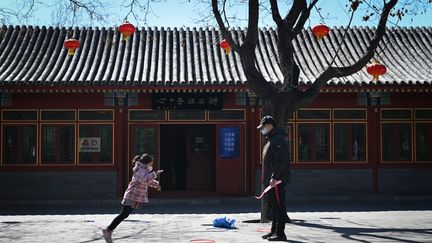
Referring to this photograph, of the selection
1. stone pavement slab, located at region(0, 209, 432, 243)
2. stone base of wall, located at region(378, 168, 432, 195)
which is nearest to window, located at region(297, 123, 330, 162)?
stone base of wall, located at region(378, 168, 432, 195)

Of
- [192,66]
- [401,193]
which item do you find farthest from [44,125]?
[401,193]

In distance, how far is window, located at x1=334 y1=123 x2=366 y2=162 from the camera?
16516 mm

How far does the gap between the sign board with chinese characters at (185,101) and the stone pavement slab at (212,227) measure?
3654 millimetres

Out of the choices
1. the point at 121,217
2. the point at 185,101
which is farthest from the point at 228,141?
the point at 121,217

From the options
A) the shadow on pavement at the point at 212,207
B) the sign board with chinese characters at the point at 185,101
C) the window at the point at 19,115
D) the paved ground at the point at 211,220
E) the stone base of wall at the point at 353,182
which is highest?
the sign board with chinese characters at the point at 185,101

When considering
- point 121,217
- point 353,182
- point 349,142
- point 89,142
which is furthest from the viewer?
point 349,142

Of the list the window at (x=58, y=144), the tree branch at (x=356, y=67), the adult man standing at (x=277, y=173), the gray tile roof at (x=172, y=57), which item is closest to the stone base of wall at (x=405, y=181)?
the gray tile roof at (x=172, y=57)

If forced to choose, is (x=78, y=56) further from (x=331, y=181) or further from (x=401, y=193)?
(x=401, y=193)

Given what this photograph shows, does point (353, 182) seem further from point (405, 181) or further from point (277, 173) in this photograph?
point (277, 173)

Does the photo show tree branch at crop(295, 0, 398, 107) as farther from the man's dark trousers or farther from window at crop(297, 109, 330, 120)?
window at crop(297, 109, 330, 120)

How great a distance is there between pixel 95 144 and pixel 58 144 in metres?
0.94

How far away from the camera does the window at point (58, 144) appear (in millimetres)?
16109

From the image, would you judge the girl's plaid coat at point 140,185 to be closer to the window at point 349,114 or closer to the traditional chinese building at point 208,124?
the traditional chinese building at point 208,124

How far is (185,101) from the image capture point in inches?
633
